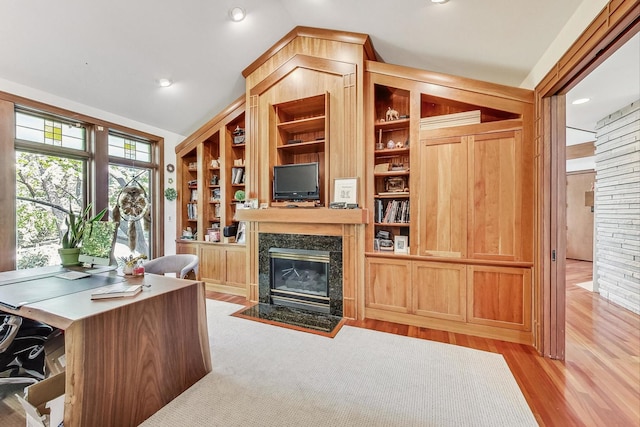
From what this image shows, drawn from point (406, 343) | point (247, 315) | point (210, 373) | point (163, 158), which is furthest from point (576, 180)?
point (163, 158)

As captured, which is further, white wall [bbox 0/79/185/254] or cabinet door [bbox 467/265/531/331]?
white wall [bbox 0/79/185/254]

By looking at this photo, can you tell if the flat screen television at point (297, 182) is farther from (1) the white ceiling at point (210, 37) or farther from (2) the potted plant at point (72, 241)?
(2) the potted plant at point (72, 241)

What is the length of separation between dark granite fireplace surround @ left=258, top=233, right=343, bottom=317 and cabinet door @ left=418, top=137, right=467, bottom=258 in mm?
978

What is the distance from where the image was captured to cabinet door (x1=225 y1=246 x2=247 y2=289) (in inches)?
152

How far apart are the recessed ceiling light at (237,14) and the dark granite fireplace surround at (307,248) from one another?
8.52ft

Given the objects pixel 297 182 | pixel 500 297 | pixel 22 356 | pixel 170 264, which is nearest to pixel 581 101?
pixel 500 297

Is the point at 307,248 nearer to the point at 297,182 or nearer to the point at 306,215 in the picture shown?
the point at 306,215

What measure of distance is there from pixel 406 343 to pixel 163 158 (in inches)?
184

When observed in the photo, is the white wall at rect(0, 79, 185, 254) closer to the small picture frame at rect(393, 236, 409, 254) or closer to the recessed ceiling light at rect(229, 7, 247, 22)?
the recessed ceiling light at rect(229, 7, 247, 22)

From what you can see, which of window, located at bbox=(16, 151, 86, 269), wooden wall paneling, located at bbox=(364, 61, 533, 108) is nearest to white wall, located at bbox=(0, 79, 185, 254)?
window, located at bbox=(16, 151, 86, 269)

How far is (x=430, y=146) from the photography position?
110 inches

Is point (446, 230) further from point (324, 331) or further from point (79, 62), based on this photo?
point (79, 62)

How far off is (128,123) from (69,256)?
246cm

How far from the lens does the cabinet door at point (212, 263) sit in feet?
13.3
